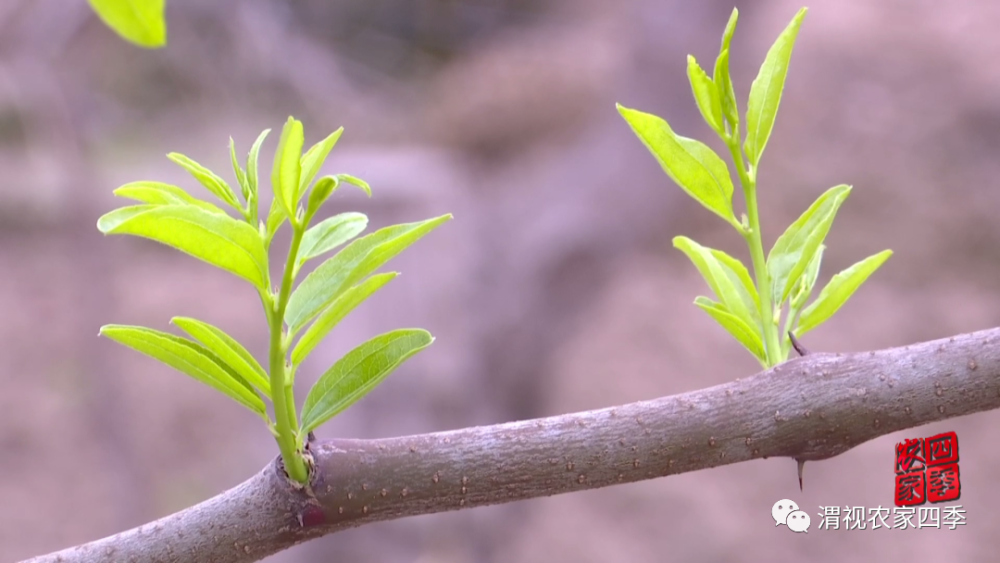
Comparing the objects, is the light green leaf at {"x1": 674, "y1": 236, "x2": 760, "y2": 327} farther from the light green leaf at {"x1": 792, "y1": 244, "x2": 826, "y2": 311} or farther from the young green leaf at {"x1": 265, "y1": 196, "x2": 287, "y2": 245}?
the young green leaf at {"x1": 265, "y1": 196, "x2": 287, "y2": 245}

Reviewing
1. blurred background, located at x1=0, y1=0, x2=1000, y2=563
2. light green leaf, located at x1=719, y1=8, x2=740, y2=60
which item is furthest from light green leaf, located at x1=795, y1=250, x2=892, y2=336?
blurred background, located at x1=0, y1=0, x2=1000, y2=563

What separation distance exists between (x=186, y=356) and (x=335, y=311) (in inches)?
2.0

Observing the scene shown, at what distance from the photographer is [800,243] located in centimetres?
31

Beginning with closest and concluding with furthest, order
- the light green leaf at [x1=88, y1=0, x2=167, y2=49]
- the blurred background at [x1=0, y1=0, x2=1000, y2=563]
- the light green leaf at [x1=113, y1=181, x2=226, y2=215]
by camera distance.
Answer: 1. the light green leaf at [x1=88, y1=0, x2=167, y2=49]
2. the light green leaf at [x1=113, y1=181, x2=226, y2=215]
3. the blurred background at [x1=0, y1=0, x2=1000, y2=563]

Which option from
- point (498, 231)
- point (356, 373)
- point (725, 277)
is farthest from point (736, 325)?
point (498, 231)

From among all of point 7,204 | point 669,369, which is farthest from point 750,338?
point 7,204

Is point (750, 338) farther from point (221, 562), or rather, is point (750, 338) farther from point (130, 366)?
point (130, 366)

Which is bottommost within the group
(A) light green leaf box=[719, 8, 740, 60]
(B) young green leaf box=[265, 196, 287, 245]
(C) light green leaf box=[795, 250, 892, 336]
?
(C) light green leaf box=[795, 250, 892, 336]

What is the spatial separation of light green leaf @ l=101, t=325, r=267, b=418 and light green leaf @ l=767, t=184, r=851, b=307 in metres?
0.20

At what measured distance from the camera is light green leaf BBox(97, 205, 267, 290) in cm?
20

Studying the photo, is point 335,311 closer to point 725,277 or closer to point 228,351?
point 228,351

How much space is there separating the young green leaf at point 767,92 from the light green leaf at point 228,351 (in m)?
0.19

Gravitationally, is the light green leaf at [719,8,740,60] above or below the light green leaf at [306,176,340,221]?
above

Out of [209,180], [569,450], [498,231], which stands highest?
[498,231]
